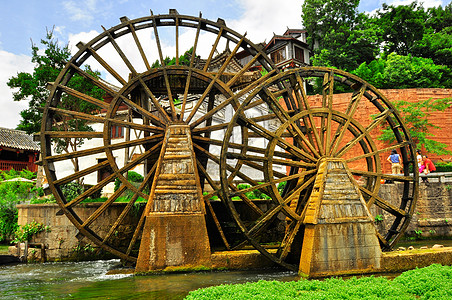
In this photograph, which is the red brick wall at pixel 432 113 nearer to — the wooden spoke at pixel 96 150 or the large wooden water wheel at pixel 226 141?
the large wooden water wheel at pixel 226 141

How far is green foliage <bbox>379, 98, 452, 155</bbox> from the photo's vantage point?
65.2 ft

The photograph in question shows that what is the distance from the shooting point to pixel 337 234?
22.2 ft

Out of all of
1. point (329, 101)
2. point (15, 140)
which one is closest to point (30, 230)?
point (329, 101)

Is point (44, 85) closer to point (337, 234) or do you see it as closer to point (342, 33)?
point (337, 234)

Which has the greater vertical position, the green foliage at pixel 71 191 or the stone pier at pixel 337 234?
the green foliage at pixel 71 191

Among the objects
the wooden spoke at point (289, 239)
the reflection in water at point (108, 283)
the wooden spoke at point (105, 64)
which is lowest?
the reflection in water at point (108, 283)

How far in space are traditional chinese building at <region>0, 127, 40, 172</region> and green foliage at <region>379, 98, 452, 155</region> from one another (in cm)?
2469

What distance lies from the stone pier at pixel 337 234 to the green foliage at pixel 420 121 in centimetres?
1458

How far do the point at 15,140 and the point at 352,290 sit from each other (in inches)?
1045

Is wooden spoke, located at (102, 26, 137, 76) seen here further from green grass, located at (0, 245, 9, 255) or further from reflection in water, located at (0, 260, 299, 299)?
green grass, located at (0, 245, 9, 255)

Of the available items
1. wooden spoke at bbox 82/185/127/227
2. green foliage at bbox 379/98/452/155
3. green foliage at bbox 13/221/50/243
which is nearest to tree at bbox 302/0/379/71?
green foliage at bbox 379/98/452/155

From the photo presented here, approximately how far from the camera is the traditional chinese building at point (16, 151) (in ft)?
79.1

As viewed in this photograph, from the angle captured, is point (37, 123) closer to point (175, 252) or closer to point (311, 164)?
point (175, 252)

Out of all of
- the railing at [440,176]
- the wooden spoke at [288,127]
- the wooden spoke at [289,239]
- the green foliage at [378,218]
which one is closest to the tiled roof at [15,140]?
the wooden spoke at [288,127]
